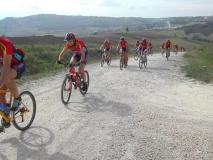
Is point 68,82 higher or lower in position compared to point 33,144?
higher

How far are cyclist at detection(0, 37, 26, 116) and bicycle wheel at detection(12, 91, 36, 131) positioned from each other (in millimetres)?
318

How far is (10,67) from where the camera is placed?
4.46 m

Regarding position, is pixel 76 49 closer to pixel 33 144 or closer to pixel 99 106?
pixel 99 106

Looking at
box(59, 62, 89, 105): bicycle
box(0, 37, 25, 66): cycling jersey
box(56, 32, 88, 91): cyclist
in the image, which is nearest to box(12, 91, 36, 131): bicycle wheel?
box(0, 37, 25, 66): cycling jersey

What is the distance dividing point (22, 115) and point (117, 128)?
2174 millimetres

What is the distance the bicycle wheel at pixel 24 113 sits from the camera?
4971 mm

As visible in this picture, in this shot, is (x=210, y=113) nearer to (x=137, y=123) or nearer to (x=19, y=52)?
(x=137, y=123)

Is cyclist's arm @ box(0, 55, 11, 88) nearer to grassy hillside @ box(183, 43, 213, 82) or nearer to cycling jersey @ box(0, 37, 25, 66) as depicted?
cycling jersey @ box(0, 37, 25, 66)

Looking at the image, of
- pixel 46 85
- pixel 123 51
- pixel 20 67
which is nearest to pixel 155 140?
pixel 20 67

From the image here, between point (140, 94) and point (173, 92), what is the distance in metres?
1.45

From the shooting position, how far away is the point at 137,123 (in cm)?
561

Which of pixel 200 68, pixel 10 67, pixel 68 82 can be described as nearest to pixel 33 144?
pixel 10 67

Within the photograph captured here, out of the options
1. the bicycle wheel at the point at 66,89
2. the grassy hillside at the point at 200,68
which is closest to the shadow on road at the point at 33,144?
the bicycle wheel at the point at 66,89

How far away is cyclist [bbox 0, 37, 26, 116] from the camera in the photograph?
4082 millimetres
